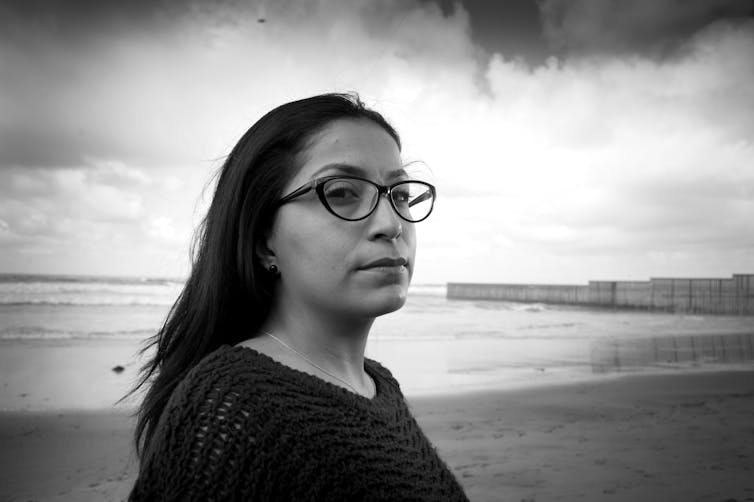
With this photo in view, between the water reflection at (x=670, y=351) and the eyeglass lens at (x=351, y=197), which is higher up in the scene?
the eyeglass lens at (x=351, y=197)

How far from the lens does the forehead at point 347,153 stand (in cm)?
153

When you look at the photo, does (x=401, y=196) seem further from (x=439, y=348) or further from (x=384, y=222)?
(x=439, y=348)

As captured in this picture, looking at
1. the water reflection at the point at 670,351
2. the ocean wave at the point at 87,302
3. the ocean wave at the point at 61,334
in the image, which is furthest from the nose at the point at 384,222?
the ocean wave at the point at 87,302

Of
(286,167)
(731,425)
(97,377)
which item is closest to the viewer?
(286,167)

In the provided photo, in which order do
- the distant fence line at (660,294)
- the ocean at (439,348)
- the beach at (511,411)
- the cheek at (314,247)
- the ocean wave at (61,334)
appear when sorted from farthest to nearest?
the distant fence line at (660,294)
the ocean wave at (61,334)
the ocean at (439,348)
the beach at (511,411)
the cheek at (314,247)

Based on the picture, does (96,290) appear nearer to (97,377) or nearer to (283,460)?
(97,377)

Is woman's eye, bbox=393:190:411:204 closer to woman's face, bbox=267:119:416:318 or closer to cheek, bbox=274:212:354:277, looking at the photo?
woman's face, bbox=267:119:416:318

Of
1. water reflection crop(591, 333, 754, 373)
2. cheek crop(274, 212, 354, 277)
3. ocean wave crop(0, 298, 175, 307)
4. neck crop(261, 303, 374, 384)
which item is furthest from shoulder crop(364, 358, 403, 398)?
ocean wave crop(0, 298, 175, 307)

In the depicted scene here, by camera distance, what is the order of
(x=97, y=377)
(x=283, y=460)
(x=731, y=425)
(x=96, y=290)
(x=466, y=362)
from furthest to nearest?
(x=96, y=290) < (x=466, y=362) < (x=97, y=377) < (x=731, y=425) < (x=283, y=460)

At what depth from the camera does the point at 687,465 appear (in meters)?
5.88

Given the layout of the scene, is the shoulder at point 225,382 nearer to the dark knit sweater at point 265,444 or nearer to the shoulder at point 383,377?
the dark knit sweater at point 265,444

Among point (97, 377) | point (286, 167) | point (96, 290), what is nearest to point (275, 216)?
point (286, 167)

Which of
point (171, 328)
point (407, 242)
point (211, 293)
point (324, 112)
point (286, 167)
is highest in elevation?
point (324, 112)

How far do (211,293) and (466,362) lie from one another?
12457 mm
